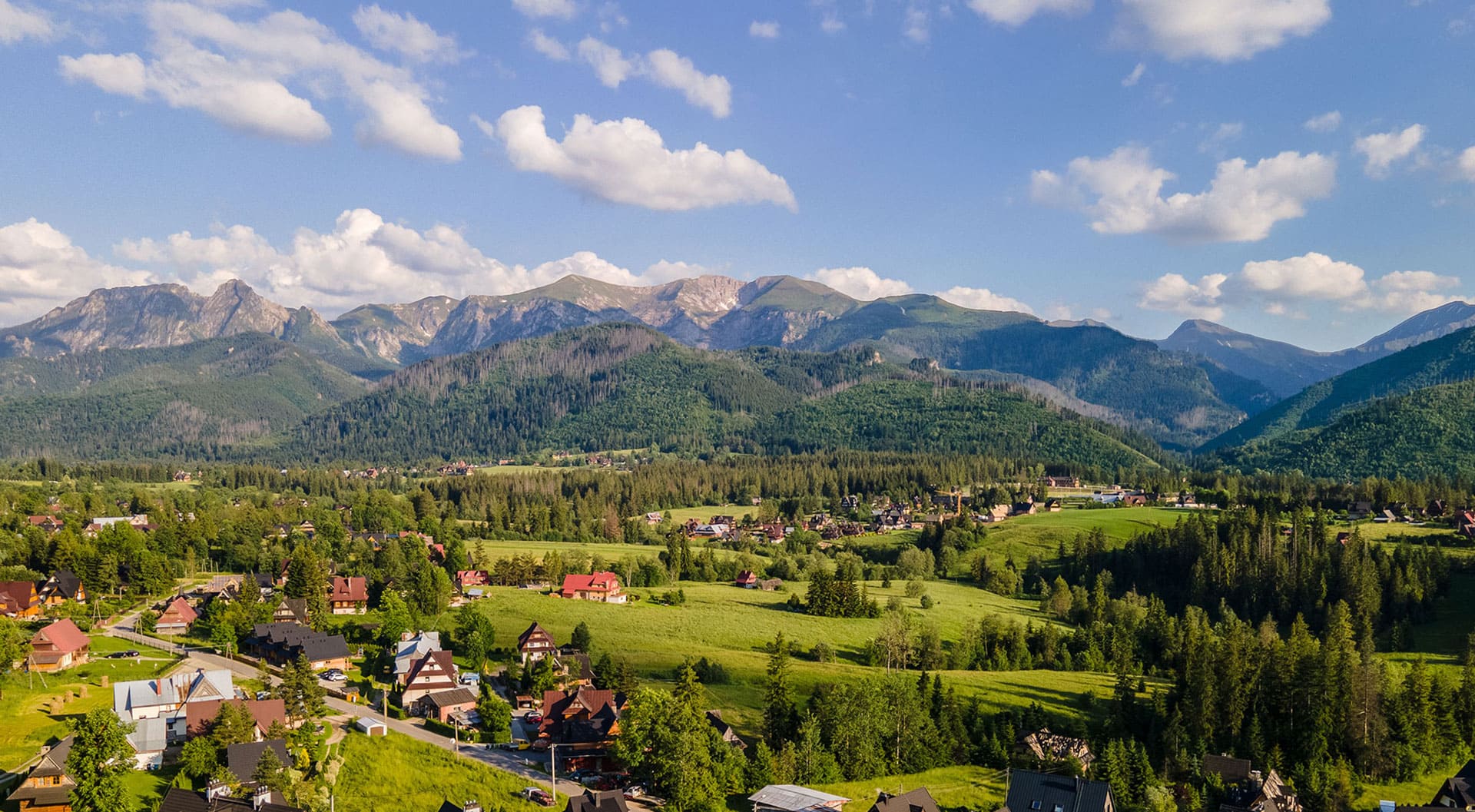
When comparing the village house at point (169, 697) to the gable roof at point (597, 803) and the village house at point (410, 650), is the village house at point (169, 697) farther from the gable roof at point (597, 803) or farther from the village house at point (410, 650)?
the gable roof at point (597, 803)

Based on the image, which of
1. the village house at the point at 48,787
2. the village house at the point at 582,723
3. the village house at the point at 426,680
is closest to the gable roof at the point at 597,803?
the village house at the point at 582,723

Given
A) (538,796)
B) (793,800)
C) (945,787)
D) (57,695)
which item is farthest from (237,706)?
(945,787)

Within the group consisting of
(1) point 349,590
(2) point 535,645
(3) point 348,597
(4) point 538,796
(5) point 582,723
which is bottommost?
(4) point 538,796

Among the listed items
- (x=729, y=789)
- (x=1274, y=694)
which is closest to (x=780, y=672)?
(x=729, y=789)

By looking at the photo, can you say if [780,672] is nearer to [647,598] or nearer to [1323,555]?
[647,598]

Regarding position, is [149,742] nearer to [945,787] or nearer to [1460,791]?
[945,787]
